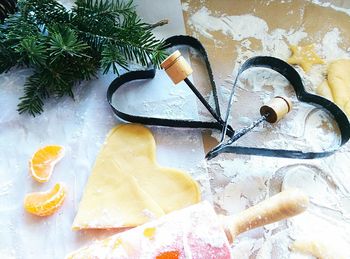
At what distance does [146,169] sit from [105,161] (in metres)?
0.07

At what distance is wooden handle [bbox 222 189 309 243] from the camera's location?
1.96 ft

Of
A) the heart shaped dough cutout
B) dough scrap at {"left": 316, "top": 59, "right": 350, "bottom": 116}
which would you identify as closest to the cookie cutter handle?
the heart shaped dough cutout

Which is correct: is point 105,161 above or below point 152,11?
below

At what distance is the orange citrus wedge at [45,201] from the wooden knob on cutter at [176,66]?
26 centimetres

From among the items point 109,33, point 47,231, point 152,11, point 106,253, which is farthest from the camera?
point 152,11

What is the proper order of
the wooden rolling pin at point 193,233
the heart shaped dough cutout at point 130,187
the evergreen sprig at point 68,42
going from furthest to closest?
the evergreen sprig at point 68,42 → the heart shaped dough cutout at point 130,187 → the wooden rolling pin at point 193,233

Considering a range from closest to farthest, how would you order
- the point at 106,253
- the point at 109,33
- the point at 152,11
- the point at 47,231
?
1. the point at 106,253
2. the point at 47,231
3. the point at 109,33
4. the point at 152,11

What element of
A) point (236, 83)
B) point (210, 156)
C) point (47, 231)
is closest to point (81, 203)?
point (47, 231)

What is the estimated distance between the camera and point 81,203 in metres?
0.72

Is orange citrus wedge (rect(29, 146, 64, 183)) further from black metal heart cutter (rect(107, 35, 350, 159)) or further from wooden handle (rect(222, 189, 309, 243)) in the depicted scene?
wooden handle (rect(222, 189, 309, 243))

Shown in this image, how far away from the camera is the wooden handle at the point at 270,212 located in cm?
60

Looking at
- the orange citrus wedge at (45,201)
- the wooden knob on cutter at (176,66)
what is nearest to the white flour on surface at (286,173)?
the wooden knob on cutter at (176,66)

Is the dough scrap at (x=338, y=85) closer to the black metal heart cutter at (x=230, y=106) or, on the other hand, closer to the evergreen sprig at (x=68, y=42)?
the black metal heart cutter at (x=230, y=106)

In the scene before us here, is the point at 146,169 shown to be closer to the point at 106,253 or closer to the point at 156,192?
the point at 156,192
